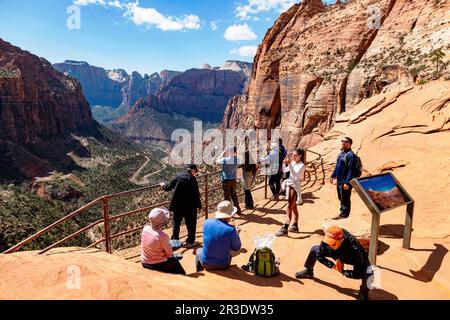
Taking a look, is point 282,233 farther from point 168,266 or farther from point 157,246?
point 157,246

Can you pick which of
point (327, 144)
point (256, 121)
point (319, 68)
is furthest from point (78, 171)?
point (327, 144)

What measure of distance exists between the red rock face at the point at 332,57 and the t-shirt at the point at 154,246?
69.7 ft

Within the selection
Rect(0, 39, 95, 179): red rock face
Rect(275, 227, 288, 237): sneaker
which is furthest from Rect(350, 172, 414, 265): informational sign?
Rect(0, 39, 95, 179): red rock face

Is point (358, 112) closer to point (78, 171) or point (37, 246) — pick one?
point (37, 246)

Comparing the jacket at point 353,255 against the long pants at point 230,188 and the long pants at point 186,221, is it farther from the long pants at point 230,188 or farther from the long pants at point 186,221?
the long pants at point 230,188

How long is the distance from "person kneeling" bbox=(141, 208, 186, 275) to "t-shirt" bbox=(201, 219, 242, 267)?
583 millimetres

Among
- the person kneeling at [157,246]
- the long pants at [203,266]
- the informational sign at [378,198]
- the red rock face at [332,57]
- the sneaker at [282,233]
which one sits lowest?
the sneaker at [282,233]

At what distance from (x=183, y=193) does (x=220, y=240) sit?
93.2 inches

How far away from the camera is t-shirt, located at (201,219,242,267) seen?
4969 millimetres

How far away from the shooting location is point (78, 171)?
71.3 m

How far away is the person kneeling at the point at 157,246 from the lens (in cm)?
493

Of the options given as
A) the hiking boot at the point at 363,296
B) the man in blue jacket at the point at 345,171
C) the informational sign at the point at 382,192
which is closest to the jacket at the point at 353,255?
the hiking boot at the point at 363,296

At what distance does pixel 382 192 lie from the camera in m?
5.84

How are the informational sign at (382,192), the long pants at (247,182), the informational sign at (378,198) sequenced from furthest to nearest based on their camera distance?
the long pants at (247,182) → the informational sign at (382,192) → the informational sign at (378,198)
